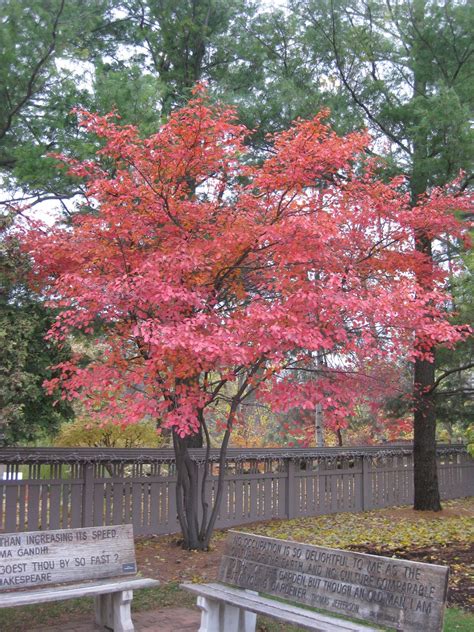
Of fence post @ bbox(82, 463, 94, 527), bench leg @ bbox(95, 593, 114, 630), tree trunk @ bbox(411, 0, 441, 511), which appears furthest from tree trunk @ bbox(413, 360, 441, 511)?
bench leg @ bbox(95, 593, 114, 630)

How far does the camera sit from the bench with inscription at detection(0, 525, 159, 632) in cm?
505

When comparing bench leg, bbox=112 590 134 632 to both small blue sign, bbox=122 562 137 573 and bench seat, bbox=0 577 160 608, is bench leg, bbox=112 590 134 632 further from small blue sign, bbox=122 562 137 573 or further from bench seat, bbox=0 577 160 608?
small blue sign, bbox=122 562 137 573

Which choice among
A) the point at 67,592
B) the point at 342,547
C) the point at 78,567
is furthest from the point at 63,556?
the point at 342,547

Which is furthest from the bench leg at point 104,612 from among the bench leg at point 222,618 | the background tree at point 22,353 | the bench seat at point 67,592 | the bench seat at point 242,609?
the background tree at point 22,353

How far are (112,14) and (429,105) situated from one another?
20.2 feet

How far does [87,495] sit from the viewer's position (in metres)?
9.56

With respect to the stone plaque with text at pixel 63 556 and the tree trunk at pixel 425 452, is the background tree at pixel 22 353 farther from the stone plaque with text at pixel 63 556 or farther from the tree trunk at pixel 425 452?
the tree trunk at pixel 425 452

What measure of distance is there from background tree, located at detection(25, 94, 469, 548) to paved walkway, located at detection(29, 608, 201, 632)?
1.76 meters

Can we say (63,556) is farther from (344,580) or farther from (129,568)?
(344,580)

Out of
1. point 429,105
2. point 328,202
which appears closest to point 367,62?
point 429,105

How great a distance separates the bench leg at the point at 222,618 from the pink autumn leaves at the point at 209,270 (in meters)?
2.08

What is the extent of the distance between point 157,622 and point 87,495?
167 inches

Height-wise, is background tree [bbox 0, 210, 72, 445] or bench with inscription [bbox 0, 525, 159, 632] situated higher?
background tree [bbox 0, 210, 72, 445]

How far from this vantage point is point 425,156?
35.6 ft
